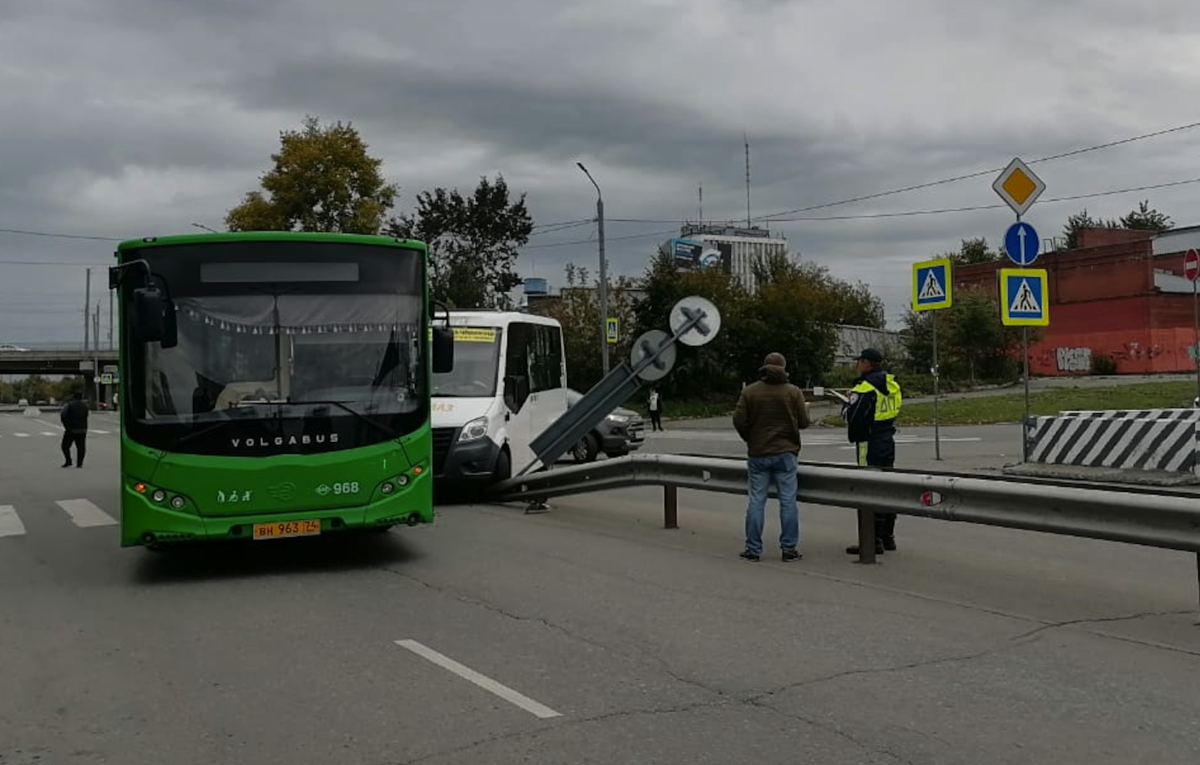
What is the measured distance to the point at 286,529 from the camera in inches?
353

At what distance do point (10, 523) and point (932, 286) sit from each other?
14.1 metres

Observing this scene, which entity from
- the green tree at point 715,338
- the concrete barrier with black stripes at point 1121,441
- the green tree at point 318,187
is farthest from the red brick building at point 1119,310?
the concrete barrier with black stripes at point 1121,441

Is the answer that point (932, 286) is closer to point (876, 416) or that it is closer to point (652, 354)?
point (652, 354)

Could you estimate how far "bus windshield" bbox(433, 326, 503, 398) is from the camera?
48.0 ft

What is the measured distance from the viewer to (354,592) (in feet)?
27.9

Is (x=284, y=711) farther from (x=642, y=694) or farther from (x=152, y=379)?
(x=152, y=379)

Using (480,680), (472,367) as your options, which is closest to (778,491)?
(480,680)

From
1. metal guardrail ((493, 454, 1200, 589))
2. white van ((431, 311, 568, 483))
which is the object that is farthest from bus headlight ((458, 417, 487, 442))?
metal guardrail ((493, 454, 1200, 589))

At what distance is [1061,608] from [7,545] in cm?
1049

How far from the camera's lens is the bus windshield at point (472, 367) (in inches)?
575

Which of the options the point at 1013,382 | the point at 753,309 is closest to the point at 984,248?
the point at 1013,382

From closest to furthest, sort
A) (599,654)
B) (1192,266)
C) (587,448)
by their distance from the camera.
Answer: (599,654)
(1192,266)
(587,448)

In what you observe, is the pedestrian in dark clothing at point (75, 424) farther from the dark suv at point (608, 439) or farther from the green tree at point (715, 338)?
the green tree at point (715, 338)

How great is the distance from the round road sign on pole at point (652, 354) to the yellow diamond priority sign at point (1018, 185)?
6207 mm
